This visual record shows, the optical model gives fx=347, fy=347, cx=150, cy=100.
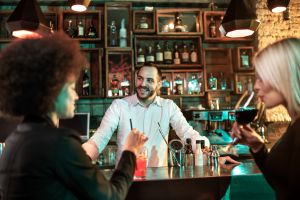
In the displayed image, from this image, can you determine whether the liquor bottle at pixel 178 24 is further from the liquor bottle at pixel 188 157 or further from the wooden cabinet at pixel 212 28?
the liquor bottle at pixel 188 157

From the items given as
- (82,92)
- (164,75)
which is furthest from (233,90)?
(82,92)

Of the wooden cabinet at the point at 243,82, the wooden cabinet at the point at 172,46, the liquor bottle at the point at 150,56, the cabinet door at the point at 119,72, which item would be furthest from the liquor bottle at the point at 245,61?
the cabinet door at the point at 119,72

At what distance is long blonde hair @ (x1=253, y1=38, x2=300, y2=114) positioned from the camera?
139cm

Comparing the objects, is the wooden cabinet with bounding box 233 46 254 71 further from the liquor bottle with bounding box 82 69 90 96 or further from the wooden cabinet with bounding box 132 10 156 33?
the liquor bottle with bounding box 82 69 90 96

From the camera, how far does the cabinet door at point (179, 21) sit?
4840 millimetres

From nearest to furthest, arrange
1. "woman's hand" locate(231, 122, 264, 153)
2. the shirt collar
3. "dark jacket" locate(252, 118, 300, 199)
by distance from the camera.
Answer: "dark jacket" locate(252, 118, 300, 199) → "woman's hand" locate(231, 122, 264, 153) → the shirt collar

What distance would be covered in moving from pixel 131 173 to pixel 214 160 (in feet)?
3.96

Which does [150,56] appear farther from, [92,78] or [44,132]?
[44,132]

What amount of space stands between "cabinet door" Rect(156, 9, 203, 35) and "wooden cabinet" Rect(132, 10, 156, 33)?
0.32 ft

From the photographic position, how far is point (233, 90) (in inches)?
193

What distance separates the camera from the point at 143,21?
15.9 feet

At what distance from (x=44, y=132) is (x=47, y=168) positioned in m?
0.11

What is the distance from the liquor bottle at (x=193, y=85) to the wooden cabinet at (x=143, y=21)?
34.1 inches

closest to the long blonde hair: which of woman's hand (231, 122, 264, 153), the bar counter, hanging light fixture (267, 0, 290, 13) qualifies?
woman's hand (231, 122, 264, 153)
